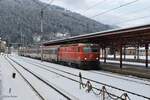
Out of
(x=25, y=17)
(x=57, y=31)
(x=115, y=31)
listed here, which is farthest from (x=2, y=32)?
(x=115, y=31)

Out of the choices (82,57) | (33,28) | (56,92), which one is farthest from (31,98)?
(33,28)

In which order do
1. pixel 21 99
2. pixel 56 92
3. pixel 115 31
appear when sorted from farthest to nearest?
pixel 115 31 → pixel 56 92 → pixel 21 99

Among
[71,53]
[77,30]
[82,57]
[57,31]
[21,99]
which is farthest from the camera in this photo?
[57,31]

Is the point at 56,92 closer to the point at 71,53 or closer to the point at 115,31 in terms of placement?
the point at 115,31

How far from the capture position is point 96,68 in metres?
45.0

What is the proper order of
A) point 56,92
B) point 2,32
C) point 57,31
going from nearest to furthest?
point 56,92
point 57,31
point 2,32

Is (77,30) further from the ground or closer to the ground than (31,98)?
further from the ground

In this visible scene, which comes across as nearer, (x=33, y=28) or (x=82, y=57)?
(x=82, y=57)

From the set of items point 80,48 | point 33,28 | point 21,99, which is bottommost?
point 21,99

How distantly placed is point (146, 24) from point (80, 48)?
16700 millimetres

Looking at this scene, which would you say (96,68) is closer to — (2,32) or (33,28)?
(33,28)

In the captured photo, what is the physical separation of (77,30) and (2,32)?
287 feet

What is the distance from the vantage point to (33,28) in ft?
548

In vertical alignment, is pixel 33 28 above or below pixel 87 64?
above
